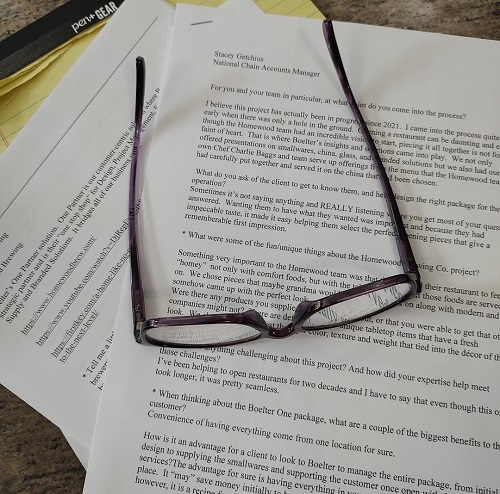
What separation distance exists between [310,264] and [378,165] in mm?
101

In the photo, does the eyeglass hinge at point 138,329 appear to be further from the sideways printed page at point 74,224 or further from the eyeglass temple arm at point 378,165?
the eyeglass temple arm at point 378,165

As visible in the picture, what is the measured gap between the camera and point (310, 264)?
48 cm

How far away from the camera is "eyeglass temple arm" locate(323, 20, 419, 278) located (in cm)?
48

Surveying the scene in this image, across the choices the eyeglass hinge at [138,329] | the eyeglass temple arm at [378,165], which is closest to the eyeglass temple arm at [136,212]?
the eyeglass hinge at [138,329]

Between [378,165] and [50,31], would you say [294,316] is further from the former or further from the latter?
[50,31]

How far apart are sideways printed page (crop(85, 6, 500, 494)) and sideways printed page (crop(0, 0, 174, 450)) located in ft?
0.08

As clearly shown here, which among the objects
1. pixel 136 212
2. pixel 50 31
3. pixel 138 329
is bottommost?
pixel 138 329

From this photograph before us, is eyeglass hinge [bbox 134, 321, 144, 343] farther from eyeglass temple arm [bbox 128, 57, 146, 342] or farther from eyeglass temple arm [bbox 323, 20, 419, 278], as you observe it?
eyeglass temple arm [bbox 323, 20, 419, 278]

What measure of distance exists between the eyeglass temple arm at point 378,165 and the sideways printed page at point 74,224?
15cm

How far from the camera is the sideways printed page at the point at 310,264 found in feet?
1.47

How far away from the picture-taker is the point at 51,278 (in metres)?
0.50

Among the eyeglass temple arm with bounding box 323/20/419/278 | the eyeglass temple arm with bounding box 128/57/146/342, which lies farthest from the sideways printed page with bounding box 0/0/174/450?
the eyeglass temple arm with bounding box 323/20/419/278

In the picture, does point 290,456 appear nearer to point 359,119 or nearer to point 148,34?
point 359,119

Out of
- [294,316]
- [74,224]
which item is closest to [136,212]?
[74,224]
